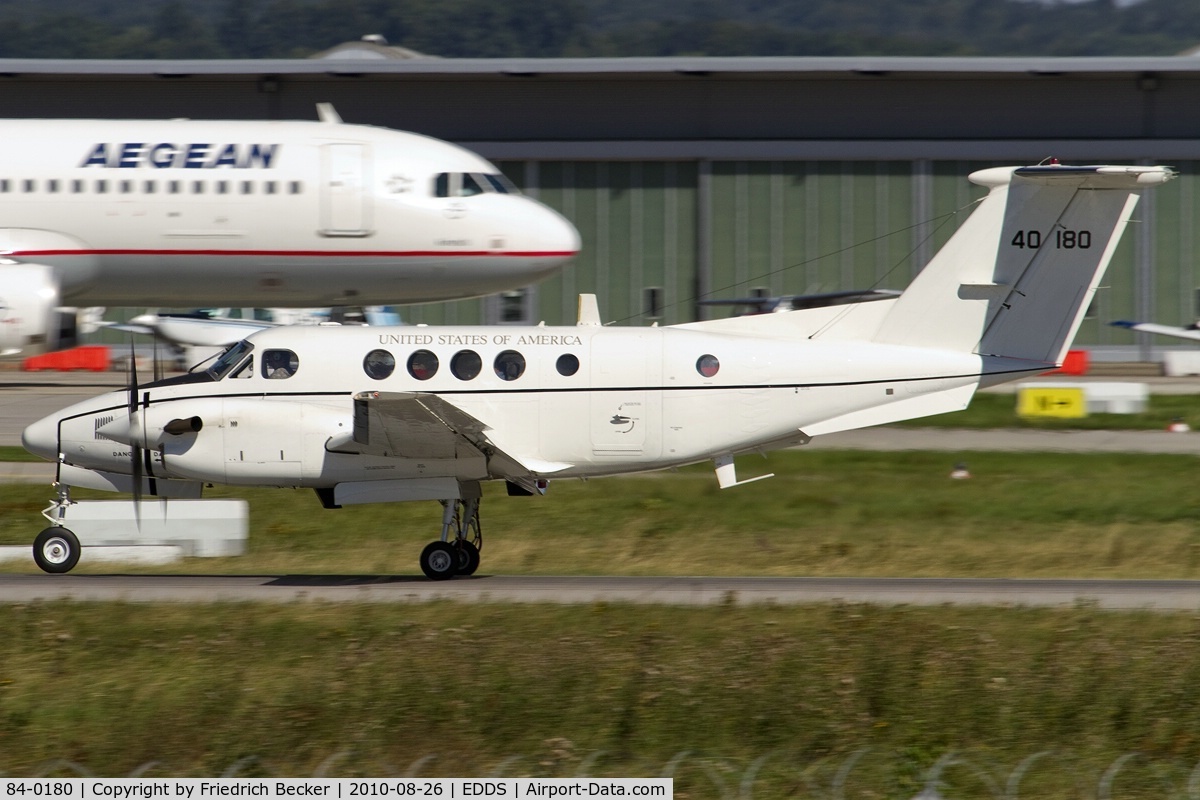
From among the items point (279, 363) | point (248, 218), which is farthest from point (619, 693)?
point (248, 218)

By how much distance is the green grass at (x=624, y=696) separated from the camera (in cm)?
1171

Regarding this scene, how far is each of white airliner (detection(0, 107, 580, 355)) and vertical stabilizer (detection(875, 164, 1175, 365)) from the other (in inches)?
377

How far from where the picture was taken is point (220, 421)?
1686cm

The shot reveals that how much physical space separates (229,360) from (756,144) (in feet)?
107

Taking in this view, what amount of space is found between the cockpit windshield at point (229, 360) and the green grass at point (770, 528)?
321 centimetres

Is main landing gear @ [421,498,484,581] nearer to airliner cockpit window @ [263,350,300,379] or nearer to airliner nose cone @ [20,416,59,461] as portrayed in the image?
airliner cockpit window @ [263,350,300,379]

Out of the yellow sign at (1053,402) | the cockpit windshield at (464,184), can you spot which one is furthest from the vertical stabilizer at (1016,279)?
the yellow sign at (1053,402)

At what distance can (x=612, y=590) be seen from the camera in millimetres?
16328

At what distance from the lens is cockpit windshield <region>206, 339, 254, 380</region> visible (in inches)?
677

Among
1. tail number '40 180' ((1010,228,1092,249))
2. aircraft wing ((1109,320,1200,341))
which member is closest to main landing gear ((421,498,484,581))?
tail number '40 180' ((1010,228,1092,249))

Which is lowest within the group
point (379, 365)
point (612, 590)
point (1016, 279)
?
point (612, 590)

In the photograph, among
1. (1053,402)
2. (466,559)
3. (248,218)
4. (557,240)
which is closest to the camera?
(466,559)

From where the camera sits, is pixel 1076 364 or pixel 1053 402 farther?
pixel 1076 364

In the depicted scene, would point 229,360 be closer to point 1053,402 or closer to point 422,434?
point 422,434
